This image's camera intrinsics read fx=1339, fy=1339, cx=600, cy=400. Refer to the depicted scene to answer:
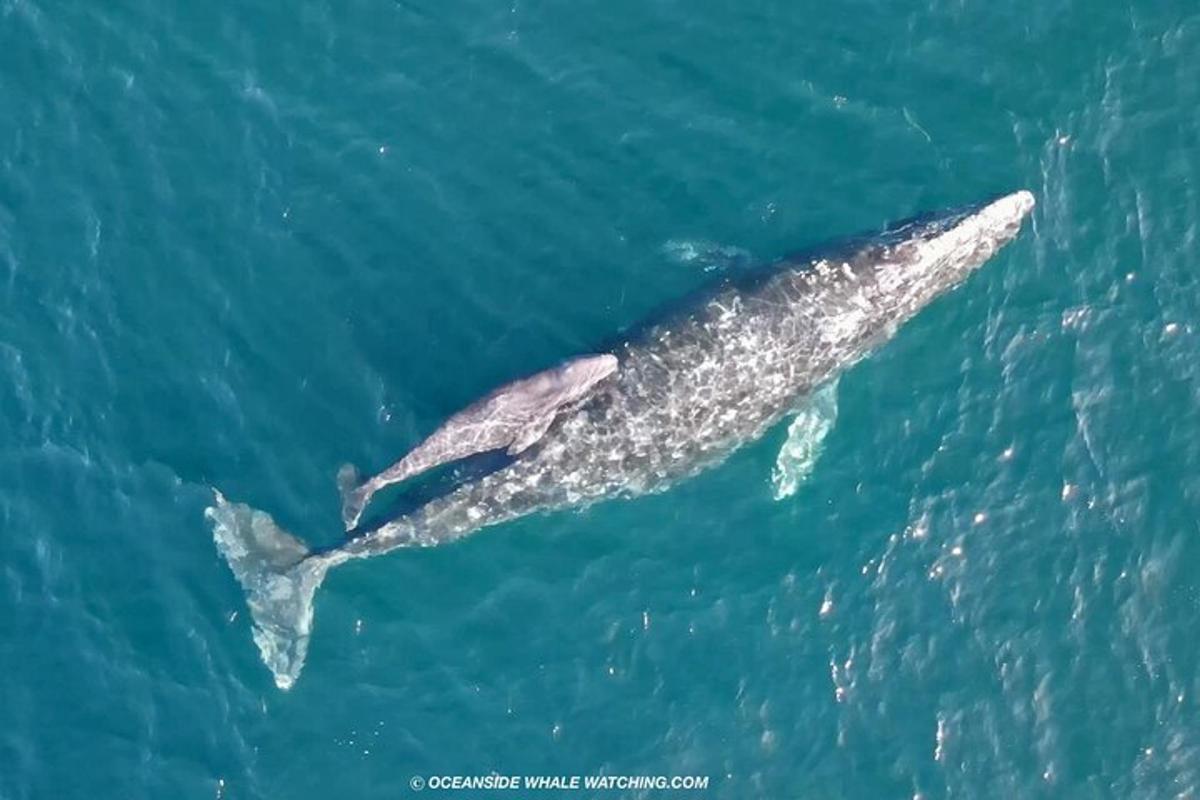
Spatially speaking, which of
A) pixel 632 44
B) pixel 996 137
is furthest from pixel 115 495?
pixel 996 137

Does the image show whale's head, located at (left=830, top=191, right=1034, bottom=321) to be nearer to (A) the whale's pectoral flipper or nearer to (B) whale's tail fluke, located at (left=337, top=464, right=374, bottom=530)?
(A) the whale's pectoral flipper

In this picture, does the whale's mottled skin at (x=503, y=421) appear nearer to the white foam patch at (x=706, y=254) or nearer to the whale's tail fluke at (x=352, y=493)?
the whale's tail fluke at (x=352, y=493)

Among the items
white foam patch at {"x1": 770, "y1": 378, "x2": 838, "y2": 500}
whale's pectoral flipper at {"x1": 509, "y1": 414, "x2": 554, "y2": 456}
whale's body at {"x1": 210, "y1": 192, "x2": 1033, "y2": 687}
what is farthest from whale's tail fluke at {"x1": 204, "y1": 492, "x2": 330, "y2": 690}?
white foam patch at {"x1": 770, "y1": 378, "x2": 838, "y2": 500}

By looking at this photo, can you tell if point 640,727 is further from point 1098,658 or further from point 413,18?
point 413,18

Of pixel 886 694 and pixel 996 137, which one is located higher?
pixel 996 137

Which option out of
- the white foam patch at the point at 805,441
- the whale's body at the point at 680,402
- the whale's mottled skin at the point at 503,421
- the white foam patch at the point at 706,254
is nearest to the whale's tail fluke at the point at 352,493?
the whale's mottled skin at the point at 503,421

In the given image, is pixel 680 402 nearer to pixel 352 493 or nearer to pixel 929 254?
pixel 929 254

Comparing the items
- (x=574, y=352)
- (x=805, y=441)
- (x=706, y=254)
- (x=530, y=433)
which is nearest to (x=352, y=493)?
(x=530, y=433)
